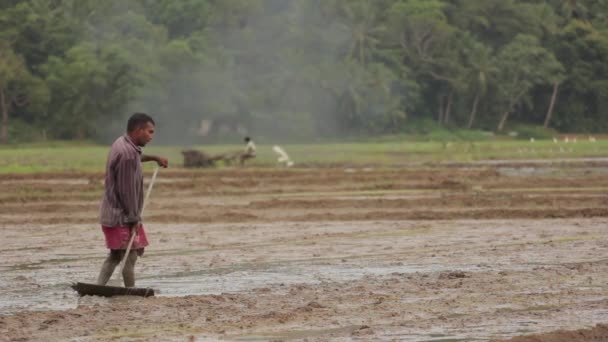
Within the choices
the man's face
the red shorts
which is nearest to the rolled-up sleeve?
the red shorts

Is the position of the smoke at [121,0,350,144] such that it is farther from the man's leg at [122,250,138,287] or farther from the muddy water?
the man's leg at [122,250,138,287]

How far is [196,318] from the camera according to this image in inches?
375

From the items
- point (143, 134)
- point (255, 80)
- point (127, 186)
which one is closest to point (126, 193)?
point (127, 186)

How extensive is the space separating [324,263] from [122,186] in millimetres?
3374

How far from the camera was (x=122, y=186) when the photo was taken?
10852 millimetres

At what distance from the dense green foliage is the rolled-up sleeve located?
48.3m

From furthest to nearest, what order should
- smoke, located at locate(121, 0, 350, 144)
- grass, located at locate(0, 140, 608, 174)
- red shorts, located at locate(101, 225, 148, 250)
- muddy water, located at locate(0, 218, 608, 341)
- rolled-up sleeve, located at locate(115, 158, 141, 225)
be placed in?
Result: smoke, located at locate(121, 0, 350, 144) < grass, located at locate(0, 140, 608, 174) < red shorts, located at locate(101, 225, 148, 250) < rolled-up sleeve, located at locate(115, 158, 141, 225) < muddy water, located at locate(0, 218, 608, 341)

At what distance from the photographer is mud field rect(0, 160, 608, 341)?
30.3 ft

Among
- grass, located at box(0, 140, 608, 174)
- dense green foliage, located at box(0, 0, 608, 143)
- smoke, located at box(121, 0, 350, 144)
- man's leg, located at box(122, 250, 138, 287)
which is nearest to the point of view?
man's leg, located at box(122, 250, 138, 287)

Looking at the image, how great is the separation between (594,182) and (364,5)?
44.9 m

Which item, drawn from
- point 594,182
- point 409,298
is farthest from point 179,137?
point 409,298

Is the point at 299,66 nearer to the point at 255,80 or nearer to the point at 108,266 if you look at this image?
the point at 255,80

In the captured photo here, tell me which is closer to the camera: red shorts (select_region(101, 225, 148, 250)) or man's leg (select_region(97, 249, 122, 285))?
red shorts (select_region(101, 225, 148, 250))

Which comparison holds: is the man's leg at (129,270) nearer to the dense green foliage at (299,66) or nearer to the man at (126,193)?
the man at (126,193)
